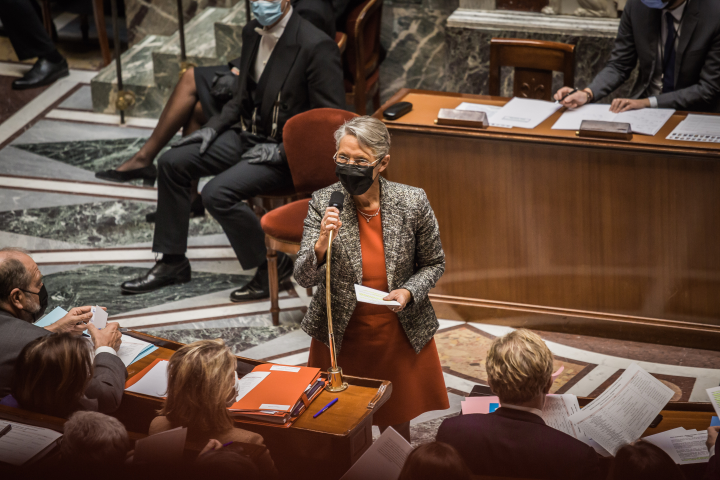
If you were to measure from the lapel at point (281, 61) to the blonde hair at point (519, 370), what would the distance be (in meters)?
2.46

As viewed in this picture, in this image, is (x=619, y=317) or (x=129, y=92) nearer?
(x=619, y=317)

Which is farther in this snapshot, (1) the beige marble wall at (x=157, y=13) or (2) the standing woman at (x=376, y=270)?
(1) the beige marble wall at (x=157, y=13)

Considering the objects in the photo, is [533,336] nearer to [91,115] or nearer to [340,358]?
[340,358]

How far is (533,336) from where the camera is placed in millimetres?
2168

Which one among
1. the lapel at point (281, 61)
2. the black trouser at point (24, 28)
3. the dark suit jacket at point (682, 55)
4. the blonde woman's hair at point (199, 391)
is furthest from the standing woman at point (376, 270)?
the black trouser at point (24, 28)

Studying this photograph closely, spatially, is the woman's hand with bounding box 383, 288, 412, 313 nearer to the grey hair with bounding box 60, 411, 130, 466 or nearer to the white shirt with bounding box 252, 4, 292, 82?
the grey hair with bounding box 60, 411, 130, 466

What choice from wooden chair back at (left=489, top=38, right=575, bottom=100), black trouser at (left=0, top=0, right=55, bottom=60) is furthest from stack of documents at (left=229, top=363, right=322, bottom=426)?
black trouser at (left=0, top=0, right=55, bottom=60)

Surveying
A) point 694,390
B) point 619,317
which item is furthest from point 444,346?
point 694,390

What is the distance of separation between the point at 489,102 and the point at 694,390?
167cm

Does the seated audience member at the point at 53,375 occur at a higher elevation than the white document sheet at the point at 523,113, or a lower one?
lower

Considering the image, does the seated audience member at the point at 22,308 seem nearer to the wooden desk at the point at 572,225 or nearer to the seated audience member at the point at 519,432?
the seated audience member at the point at 519,432

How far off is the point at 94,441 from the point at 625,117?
2.86m

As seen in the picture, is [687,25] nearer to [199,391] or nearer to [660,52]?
[660,52]

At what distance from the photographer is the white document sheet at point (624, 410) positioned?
2.25 meters
